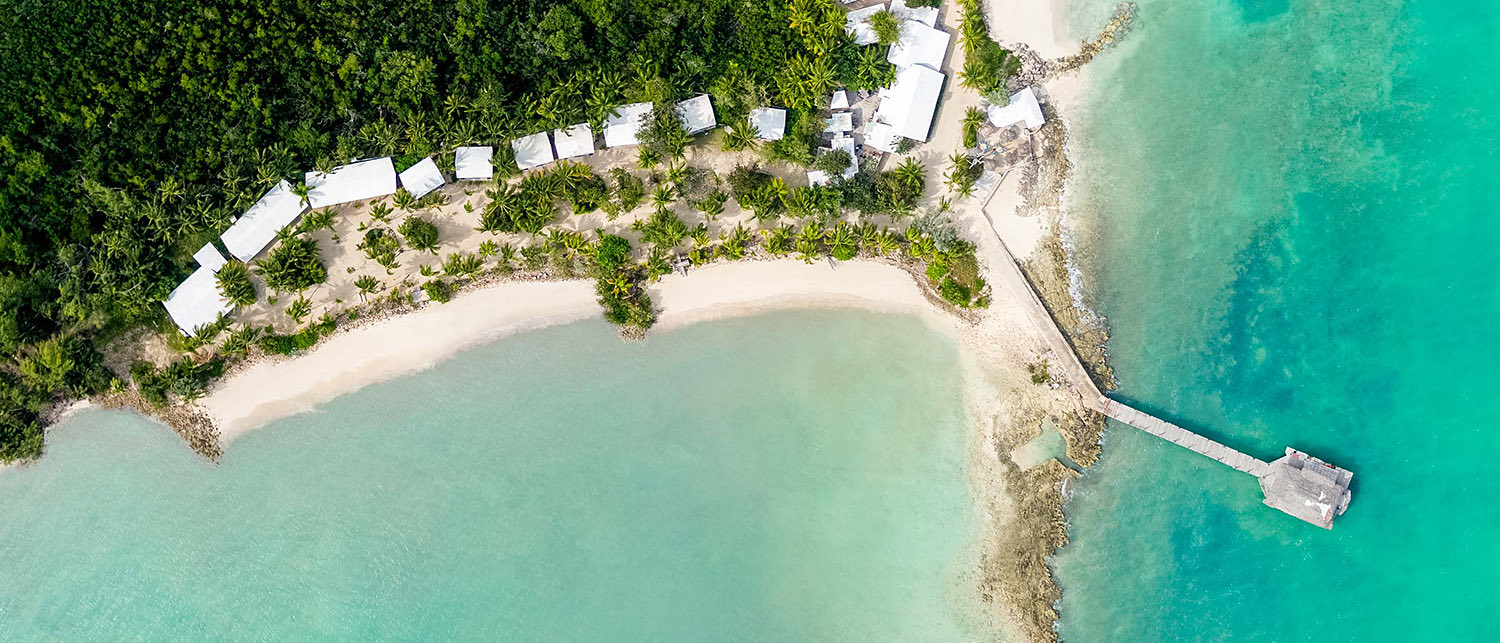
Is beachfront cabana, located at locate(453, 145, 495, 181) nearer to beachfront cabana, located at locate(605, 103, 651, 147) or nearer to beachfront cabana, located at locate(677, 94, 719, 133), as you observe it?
beachfront cabana, located at locate(605, 103, 651, 147)

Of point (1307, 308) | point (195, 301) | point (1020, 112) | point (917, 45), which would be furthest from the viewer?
point (1307, 308)

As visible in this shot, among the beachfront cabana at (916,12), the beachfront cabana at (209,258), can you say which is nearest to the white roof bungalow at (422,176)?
the beachfront cabana at (209,258)

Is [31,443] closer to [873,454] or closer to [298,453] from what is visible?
[298,453]

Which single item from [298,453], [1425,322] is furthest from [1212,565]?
[298,453]

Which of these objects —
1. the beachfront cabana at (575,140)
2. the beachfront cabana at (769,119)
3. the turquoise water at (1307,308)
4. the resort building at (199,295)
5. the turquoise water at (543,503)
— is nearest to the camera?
the resort building at (199,295)

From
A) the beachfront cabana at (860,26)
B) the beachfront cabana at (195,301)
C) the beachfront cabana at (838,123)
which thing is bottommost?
the beachfront cabana at (195,301)

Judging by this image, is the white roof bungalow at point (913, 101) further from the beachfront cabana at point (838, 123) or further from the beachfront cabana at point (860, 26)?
the beachfront cabana at point (860, 26)

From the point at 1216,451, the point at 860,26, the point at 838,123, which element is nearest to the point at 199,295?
the point at 838,123

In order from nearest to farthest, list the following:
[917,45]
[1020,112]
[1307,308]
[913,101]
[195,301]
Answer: [195,301] → [913,101] → [917,45] → [1020,112] → [1307,308]

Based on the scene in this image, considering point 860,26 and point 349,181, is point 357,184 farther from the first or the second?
point 860,26
